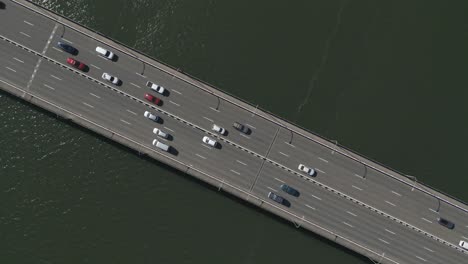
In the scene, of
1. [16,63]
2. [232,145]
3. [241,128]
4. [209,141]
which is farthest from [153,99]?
[16,63]

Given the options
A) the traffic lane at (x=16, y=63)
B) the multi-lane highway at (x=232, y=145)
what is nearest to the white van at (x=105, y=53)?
the multi-lane highway at (x=232, y=145)

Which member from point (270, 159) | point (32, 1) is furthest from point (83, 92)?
point (270, 159)

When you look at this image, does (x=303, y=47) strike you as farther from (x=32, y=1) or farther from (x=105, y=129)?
(x=32, y=1)

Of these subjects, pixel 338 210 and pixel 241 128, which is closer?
pixel 241 128

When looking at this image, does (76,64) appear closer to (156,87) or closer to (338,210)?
(156,87)

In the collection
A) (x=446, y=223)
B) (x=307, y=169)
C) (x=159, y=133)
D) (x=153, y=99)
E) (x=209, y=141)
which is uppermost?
(x=446, y=223)

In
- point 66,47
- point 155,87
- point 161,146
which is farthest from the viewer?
point 155,87

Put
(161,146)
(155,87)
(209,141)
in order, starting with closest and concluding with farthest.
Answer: (161,146) → (209,141) → (155,87)
